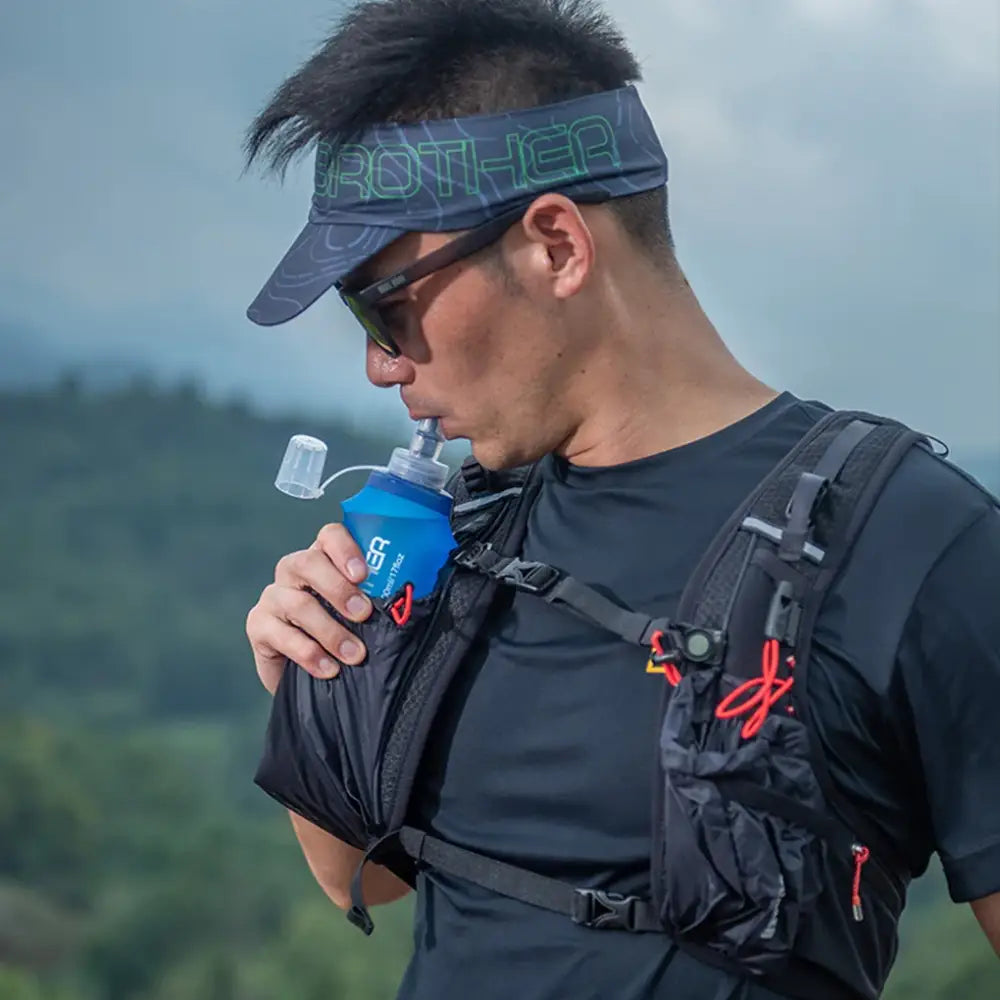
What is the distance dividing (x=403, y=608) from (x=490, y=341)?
29 centimetres

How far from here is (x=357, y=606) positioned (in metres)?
1.38

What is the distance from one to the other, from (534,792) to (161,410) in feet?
10.4

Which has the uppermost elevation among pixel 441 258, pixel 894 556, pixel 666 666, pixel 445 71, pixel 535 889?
pixel 445 71

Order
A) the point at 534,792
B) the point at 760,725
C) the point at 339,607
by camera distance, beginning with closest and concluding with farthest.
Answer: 1. the point at 760,725
2. the point at 534,792
3. the point at 339,607

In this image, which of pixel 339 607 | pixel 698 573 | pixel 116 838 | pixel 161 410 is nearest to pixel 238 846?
pixel 116 838

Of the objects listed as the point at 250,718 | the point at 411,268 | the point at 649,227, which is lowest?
the point at 250,718

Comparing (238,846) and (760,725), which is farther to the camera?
(238,846)

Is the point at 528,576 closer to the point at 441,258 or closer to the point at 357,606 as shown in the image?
the point at 357,606

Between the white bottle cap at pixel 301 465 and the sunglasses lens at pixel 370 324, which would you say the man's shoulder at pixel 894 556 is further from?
the white bottle cap at pixel 301 465

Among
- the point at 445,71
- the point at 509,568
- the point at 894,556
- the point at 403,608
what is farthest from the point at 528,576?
the point at 445,71

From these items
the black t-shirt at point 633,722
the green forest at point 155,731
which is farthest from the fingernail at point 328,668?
the green forest at point 155,731

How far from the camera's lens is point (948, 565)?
1.12 m

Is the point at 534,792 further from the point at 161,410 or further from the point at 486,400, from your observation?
the point at 161,410

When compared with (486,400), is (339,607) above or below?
below
